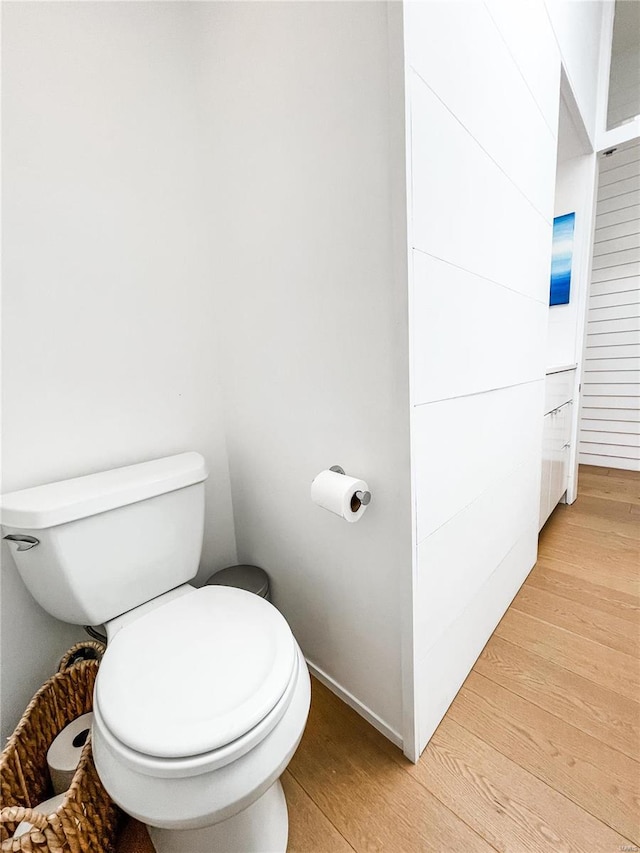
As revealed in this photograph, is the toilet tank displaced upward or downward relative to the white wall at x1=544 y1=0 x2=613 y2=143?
downward

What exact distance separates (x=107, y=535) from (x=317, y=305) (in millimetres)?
776

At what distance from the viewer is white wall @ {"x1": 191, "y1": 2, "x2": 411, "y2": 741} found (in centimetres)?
76

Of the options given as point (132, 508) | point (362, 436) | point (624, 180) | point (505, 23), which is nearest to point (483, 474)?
point (362, 436)

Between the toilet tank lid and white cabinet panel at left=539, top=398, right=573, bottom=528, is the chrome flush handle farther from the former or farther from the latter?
white cabinet panel at left=539, top=398, right=573, bottom=528

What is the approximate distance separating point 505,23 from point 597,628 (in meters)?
1.94

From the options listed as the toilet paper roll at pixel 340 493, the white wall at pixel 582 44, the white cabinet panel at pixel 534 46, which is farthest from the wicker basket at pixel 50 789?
the white wall at pixel 582 44

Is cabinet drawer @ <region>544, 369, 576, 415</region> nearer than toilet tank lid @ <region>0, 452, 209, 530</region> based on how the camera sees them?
No

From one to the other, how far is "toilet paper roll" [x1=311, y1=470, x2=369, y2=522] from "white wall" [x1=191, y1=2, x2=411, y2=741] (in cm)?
5

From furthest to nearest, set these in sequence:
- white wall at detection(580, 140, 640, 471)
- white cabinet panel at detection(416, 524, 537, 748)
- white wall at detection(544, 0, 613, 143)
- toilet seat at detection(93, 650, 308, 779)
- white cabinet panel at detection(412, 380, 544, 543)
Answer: white wall at detection(580, 140, 640, 471) < white wall at detection(544, 0, 613, 143) < white cabinet panel at detection(416, 524, 537, 748) < white cabinet panel at detection(412, 380, 544, 543) < toilet seat at detection(93, 650, 308, 779)

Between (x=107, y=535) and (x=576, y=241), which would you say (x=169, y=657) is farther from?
(x=576, y=241)

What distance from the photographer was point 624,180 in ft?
8.75

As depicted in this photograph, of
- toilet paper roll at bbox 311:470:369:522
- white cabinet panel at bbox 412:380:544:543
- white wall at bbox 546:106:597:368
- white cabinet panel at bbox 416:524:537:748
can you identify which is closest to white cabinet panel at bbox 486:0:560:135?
white wall at bbox 546:106:597:368

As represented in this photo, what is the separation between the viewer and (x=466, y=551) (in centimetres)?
105

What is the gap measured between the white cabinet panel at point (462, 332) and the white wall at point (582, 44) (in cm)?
106
